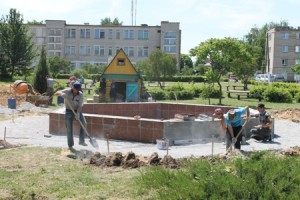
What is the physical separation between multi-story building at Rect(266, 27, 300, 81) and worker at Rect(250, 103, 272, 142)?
66.4 m

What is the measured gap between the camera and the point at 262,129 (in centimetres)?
1345

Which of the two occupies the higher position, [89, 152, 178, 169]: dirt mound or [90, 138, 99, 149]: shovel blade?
[89, 152, 178, 169]: dirt mound

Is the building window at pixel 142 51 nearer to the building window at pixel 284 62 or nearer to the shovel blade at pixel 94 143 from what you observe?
the building window at pixel 284 62

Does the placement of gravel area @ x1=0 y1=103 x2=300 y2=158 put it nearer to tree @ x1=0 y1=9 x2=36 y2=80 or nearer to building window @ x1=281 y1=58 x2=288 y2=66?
tree @ x1=0 y1=9 x2=36 y2=80

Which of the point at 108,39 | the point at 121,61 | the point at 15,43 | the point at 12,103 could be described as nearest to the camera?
the point at 12,103

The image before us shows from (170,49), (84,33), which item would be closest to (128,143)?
(170,49)

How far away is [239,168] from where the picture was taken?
664 cm

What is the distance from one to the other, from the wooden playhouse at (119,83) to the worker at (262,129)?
13.2m

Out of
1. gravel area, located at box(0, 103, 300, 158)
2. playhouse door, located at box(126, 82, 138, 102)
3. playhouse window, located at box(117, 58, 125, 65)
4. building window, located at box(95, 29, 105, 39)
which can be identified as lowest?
gravel area, located at box(0, 103, 300, 158)

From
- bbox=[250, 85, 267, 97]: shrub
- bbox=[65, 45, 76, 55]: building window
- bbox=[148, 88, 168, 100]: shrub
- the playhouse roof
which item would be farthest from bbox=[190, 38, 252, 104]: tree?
bbox=[65, 45, 76, 55]: building window

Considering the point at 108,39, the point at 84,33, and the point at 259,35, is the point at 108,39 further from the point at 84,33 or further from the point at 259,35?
the point at 259,35

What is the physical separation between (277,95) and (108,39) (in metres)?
52.0

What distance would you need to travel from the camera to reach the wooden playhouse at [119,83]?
26062mm

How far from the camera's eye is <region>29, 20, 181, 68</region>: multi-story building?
8138 cm
